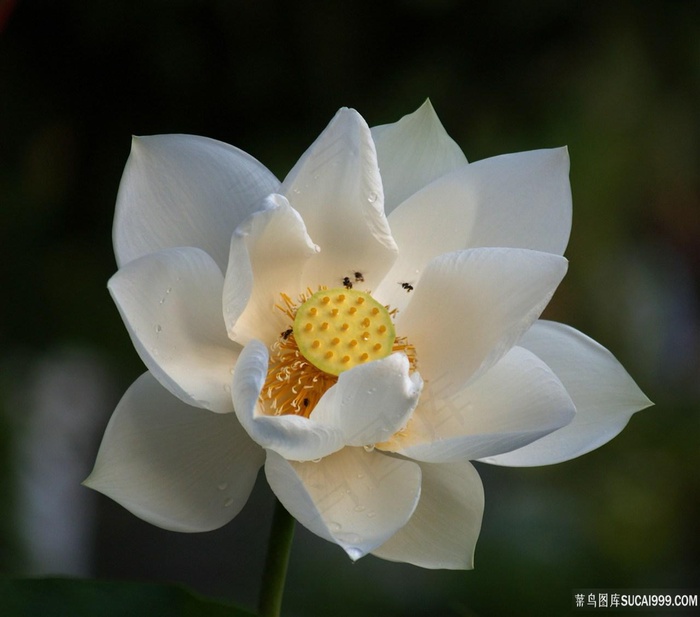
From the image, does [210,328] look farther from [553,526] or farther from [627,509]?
[627,509]

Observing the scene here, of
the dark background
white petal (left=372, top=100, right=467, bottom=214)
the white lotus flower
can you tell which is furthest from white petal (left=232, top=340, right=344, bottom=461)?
the dark background

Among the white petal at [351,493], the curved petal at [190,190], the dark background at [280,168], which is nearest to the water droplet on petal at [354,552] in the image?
the white petal at [351,493]

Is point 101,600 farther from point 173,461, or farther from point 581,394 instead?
point 581,394

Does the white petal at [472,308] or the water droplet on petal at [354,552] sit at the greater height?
the white petal at [472,308]

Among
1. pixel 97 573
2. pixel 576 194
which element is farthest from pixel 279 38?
pixel 97 573

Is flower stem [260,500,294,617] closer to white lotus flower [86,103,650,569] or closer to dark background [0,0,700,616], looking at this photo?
white lotus flower [86,103,650,569]

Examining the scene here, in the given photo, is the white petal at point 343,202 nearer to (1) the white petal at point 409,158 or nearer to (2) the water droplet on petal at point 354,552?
(1) the white petal at point 409,158

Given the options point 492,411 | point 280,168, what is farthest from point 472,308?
point 280,168
